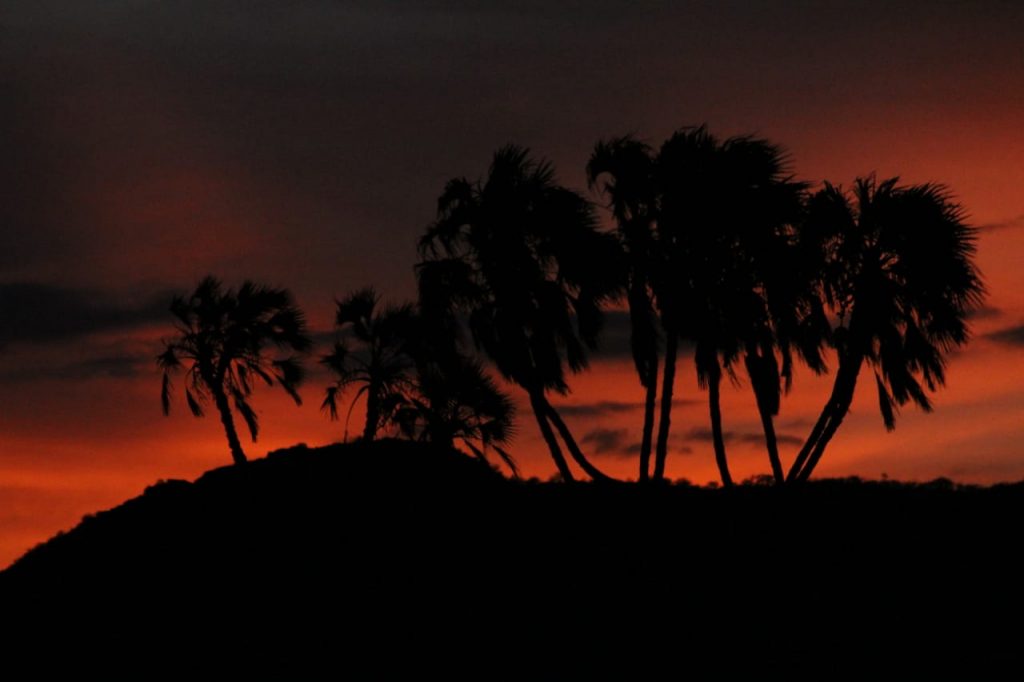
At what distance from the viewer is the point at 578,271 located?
122 ft

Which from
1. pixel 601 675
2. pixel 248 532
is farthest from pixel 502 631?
pixel 248 532

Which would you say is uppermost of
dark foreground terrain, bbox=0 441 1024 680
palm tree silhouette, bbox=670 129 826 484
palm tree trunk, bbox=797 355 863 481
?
palm tree silhouette, bbox=670 129 826 484

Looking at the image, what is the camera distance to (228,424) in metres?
42.3

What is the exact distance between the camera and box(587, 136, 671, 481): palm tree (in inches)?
1473

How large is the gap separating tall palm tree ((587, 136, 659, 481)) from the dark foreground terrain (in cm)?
677

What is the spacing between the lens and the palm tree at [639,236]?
37406 millimetres

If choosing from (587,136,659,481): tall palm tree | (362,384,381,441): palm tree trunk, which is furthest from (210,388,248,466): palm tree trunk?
(587,136,659,481): tall palm tree

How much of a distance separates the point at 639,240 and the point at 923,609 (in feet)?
52.9

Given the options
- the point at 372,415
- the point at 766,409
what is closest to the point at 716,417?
the point at 766,409

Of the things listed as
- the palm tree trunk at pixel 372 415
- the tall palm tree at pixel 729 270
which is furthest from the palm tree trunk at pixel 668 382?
the palm tree trunk at pixel 372 415

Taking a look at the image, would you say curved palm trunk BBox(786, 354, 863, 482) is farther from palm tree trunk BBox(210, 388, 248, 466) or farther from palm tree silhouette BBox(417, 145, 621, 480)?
palm tree trunk BBox(210, 388, 248, 466)

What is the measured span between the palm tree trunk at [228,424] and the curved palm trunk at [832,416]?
1713 cm

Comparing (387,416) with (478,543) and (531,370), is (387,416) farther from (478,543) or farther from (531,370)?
(478,543)

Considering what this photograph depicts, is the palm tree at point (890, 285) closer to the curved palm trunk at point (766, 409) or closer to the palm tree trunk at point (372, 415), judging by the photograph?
the curved palm trunk at point (766, 409)
